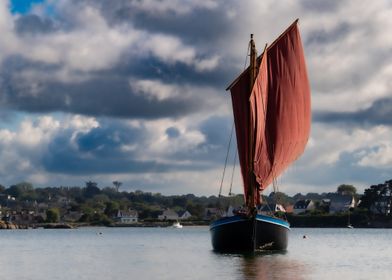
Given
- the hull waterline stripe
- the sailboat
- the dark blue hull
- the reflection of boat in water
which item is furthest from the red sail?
the reflection of boat in water

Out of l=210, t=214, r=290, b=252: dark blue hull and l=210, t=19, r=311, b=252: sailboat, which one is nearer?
l=210, t=214, r=290, b=252: dark blue hull

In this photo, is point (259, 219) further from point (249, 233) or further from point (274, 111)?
point (274, 111)

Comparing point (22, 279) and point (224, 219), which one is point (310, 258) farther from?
point (22, 279)

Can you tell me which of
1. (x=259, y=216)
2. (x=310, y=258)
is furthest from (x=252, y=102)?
(x=310, y=258)

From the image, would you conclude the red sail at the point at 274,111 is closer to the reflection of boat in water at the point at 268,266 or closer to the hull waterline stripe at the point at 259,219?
the hull waterline stripe at the point at 259,219

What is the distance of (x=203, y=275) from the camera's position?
41438 mm

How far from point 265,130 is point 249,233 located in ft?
24.7

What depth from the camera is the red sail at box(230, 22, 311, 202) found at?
55.6m

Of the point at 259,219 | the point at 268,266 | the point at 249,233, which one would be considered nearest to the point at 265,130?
the point at 259,219

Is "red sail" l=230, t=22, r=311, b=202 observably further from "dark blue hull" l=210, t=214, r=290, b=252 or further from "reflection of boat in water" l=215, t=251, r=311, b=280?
"reflection of boat in water" l=215, t=251, r=311, b=280

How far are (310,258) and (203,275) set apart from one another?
15.9 meters

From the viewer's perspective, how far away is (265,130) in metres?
56.6

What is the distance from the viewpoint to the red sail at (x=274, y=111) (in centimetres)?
5559

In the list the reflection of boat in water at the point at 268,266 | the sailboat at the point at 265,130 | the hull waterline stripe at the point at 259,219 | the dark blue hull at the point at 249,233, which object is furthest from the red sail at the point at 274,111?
the reflection of boat in water at the point at 268,266
